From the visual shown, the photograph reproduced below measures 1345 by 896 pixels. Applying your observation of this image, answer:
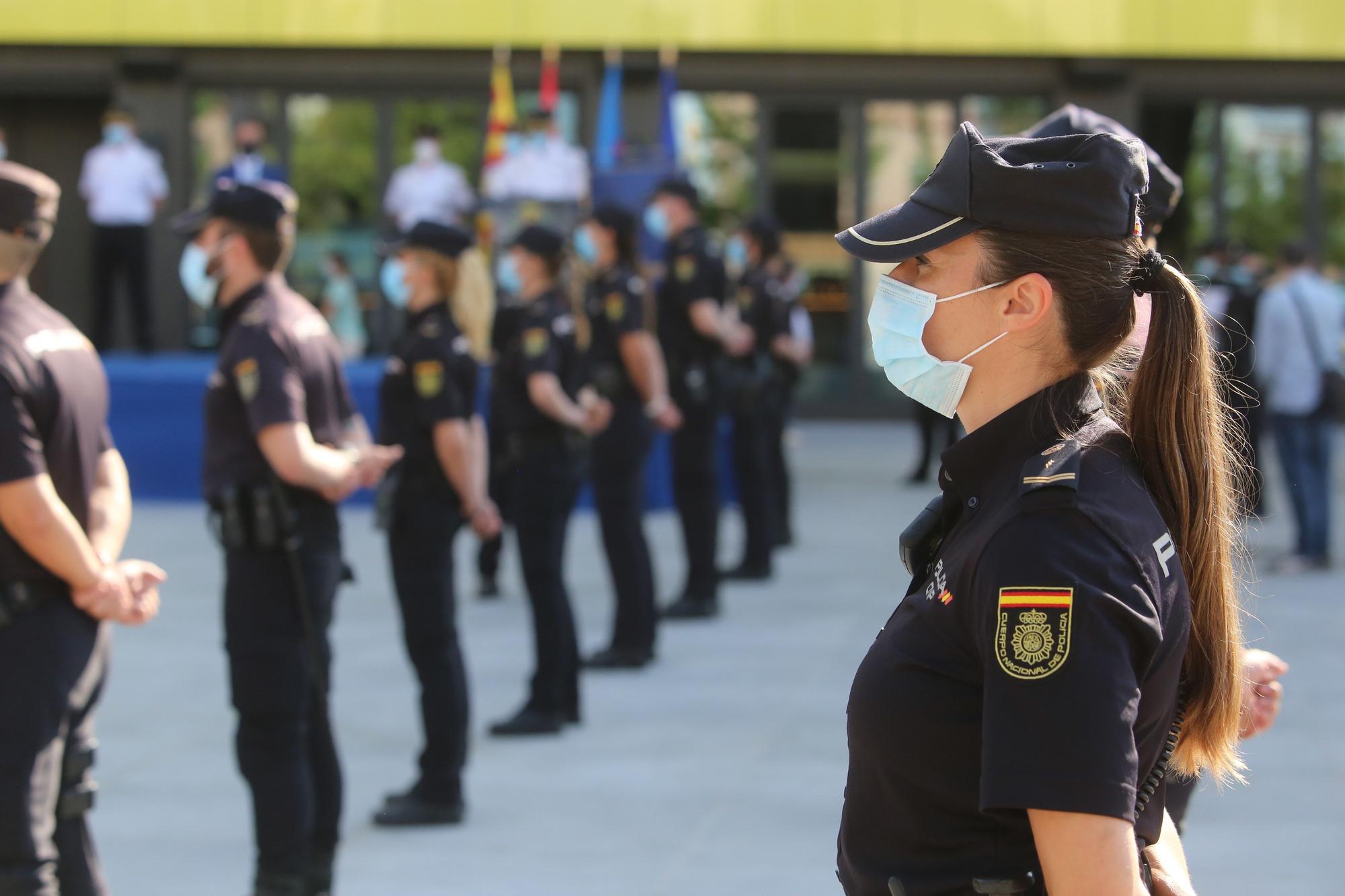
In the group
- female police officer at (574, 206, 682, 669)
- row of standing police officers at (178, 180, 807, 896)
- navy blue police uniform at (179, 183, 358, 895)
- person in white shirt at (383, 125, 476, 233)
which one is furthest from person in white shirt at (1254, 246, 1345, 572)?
person in white shirt at (383, 125, 476, 233)

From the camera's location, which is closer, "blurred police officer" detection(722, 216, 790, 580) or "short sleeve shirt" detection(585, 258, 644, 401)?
"short sleeve shirt" detection(585, 258, 644, 401)

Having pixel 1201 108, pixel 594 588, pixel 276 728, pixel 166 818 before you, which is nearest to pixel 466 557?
pixel 594 588

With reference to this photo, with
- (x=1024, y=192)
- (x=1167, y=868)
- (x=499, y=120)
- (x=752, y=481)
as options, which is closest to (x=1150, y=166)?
(x=1024, y=192)

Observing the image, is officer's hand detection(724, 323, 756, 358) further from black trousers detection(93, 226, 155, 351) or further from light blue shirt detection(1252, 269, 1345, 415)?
black trousers detection(93, 226, 155, 351)

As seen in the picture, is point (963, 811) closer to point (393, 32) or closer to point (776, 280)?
point (776, 280)

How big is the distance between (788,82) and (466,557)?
30.1 feet

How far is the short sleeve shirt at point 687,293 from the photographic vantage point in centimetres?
847

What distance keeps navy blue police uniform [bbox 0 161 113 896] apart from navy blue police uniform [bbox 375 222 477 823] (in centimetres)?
156

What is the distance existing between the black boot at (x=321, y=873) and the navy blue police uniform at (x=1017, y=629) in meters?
2.92

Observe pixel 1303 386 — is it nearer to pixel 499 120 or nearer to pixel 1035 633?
pixel 499 120

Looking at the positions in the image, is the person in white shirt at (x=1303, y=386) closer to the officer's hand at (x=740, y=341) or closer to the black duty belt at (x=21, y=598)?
the officer's hand at (x=740, y=341)

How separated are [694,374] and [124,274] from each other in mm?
9377

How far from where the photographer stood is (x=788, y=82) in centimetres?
1759

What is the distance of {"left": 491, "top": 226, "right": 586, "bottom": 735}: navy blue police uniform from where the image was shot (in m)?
6.21
